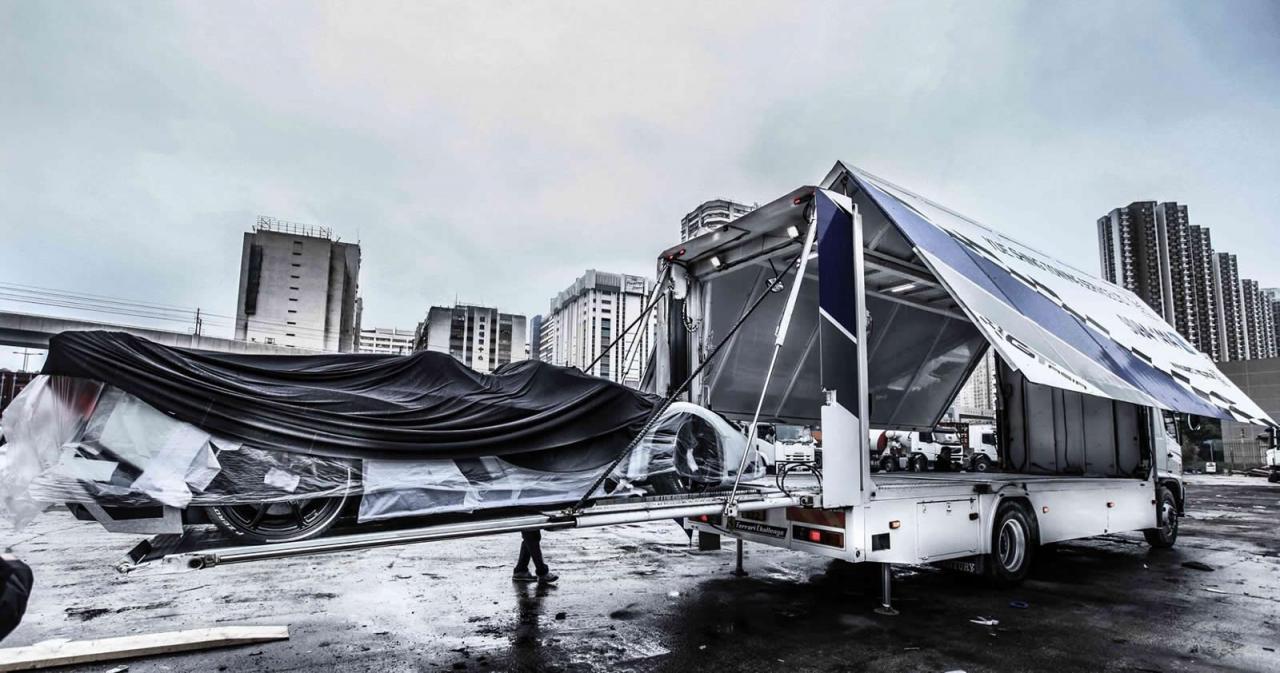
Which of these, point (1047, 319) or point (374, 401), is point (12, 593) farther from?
point (1047, 319)

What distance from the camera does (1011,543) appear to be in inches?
274

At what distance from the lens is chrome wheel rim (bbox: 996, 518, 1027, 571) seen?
687cm

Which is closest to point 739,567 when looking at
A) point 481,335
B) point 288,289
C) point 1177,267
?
point 1177,267

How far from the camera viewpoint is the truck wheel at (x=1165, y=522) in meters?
9.25

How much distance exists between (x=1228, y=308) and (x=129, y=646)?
71.9 m

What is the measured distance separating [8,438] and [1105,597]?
8.48 metres

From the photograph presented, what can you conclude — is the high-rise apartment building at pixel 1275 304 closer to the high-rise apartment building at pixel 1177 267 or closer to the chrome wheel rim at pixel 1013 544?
the high-rise apartment building at pixel 1177 267

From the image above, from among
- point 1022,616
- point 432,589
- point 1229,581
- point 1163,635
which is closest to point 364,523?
point 432,589

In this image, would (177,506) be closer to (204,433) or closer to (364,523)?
(204,433)

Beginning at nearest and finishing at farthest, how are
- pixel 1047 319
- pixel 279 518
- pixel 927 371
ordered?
1. pixel 279 518
2. pixel 1047 319
3. pixel 927 371

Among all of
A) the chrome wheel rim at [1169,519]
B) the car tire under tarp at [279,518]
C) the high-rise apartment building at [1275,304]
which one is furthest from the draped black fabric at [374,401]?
the high-rise apartment building at [1275,304]

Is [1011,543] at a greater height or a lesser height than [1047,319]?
lesser

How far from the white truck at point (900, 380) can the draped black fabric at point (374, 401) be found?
535 millimetres

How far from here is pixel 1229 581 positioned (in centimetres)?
737
